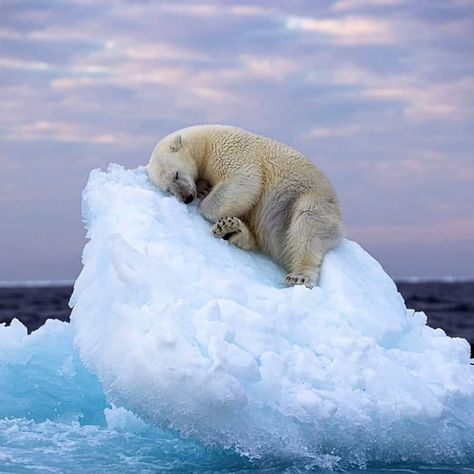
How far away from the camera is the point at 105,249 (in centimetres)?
775

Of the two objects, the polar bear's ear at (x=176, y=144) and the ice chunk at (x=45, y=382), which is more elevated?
the polar bear's ear at (x=176, y=144)

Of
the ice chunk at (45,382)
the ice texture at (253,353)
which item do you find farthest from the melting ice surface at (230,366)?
the ice chunk at (45,382)

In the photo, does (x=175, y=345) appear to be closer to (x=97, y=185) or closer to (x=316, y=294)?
(x=316, y=294)

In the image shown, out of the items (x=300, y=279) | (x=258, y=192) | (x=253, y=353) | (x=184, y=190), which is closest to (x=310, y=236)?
(x=300, y=279)

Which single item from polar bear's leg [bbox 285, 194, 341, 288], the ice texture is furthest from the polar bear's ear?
polar bear's leg [bbox 285, 194, 341, 288]

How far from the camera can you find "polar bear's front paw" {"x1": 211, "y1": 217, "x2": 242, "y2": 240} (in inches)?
335

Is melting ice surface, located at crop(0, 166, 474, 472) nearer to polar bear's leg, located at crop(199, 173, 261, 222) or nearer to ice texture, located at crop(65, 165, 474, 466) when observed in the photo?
ice texture, located at crop(65, 165, 474, 466)

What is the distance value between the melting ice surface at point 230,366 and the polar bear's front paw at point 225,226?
0.09 meters

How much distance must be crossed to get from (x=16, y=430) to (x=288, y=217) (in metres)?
3.09

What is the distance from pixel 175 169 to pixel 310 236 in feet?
4.67

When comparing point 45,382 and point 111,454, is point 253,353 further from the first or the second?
point 45,382

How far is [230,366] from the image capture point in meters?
6.52

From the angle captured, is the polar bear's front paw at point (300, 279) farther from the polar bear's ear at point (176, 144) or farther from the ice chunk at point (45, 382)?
the ice chunk at point (45, 382)

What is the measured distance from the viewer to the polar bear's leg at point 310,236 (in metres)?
8.58
